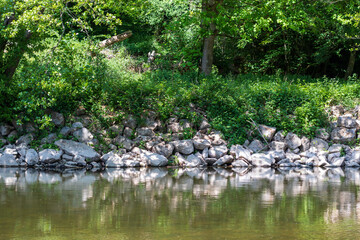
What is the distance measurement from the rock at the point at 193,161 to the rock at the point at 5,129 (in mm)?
5268

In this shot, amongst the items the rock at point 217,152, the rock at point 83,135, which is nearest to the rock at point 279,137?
the rock at point 217,152

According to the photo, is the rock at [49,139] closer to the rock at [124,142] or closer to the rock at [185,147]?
the rock at [124,142]

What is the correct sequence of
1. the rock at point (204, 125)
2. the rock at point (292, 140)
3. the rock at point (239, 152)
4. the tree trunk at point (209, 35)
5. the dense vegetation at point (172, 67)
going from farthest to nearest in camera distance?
1. the tree trunk at point (209, 35)
2. the rock at point (204, 125)
3. the rock at point (292, 140)
4. the rock at point (239, 152)
5. the dense vegetation at point (172, 67)

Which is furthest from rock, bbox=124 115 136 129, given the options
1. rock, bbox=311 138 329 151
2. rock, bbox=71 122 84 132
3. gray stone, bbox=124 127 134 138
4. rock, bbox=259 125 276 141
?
rock, bbox=311 138 329 151

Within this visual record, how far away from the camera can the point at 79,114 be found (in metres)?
13.9

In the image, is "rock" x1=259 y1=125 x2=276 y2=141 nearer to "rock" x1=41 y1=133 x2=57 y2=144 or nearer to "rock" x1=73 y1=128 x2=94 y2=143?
"rock" x1=73 y1=128 x2=94 y2=143

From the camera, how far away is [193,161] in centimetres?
1295

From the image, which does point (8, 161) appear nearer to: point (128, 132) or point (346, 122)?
point (128, 132)

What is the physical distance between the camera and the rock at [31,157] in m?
12.3

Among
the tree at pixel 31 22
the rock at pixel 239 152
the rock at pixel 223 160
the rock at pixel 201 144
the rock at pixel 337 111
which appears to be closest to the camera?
the tree at pixel 31 22

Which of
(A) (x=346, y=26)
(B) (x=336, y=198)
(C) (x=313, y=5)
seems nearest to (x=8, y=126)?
(B) (x=336, y=198)

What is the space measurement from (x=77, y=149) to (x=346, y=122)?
8218 millimetres

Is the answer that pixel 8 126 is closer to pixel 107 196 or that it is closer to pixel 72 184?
pixel 72 184

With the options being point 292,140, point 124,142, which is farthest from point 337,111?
A: point 124,142
